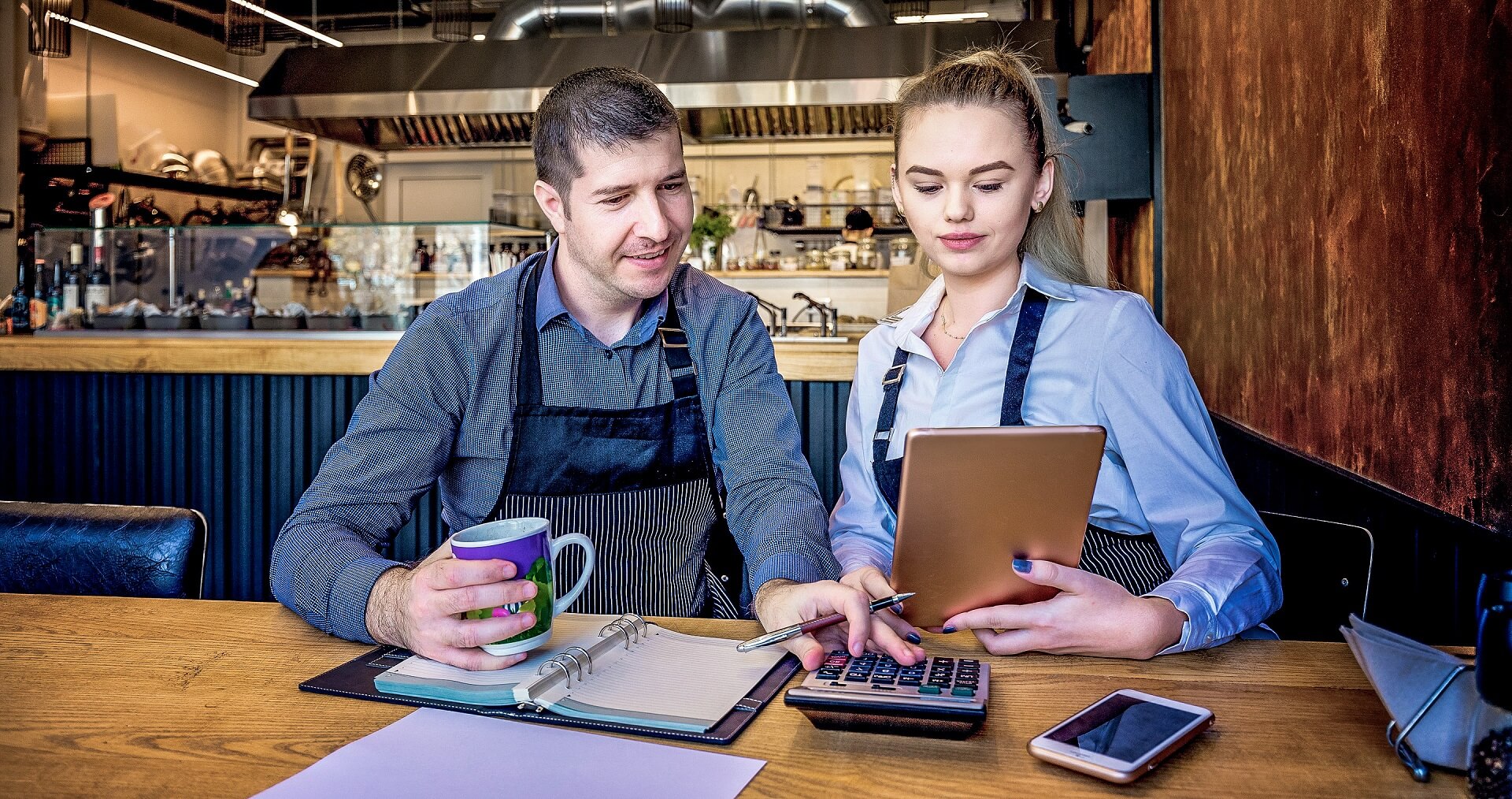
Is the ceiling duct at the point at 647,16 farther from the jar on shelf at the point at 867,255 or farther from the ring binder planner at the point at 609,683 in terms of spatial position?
the ring binder planner at the point at 609,683

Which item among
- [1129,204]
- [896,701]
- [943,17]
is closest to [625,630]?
[896,701]

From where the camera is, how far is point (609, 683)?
34.9 inches

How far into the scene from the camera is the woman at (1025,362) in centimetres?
126

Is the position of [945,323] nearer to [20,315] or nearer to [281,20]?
[20,315]

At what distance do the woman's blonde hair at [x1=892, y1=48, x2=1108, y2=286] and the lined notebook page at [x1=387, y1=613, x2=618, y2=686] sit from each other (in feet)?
2.59

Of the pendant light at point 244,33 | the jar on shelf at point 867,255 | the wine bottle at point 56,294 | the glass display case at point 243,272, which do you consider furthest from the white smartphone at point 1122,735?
the jar on shelf at point 867,255

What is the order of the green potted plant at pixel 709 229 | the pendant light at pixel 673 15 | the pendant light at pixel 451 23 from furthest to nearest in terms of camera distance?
the green potted plant at pixel 709 229 < the pendant light at pixel 451 23 < the pendant light at pixel 673 15

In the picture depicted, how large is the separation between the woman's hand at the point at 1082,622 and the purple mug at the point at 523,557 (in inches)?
15.1

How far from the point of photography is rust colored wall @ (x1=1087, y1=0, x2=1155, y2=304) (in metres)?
3.63

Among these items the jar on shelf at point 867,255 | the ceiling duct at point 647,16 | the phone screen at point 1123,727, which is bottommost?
the phone screen at point 1123,727

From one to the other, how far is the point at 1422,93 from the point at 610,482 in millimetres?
1179

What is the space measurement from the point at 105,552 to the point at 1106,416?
1268 millimetres

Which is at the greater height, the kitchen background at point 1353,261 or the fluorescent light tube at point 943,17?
the fluorescent light tube at point 943,17

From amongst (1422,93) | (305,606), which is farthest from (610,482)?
(1422,93)
